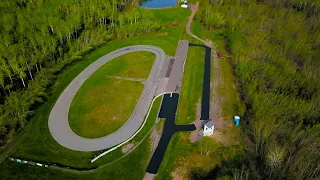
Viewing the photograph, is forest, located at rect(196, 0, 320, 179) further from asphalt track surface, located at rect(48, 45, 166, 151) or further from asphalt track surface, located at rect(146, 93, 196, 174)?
asphalt track surface, located at rect(48, 45, 166, 151)

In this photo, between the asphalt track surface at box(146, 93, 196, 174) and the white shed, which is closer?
the asphalt track surface at box(146, 93, 196, 174)

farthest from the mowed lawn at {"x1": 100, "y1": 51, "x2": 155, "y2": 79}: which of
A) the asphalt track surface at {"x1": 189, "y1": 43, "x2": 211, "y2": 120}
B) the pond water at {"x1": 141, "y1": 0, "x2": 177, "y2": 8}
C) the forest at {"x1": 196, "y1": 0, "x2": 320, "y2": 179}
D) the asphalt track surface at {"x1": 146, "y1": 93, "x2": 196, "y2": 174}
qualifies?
the pond water at {"x1": 141, "y1": 0, "x2": 177, "y2": 8}

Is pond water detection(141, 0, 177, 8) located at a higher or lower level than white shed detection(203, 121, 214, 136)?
higher

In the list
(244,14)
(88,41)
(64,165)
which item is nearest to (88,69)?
(88,41)

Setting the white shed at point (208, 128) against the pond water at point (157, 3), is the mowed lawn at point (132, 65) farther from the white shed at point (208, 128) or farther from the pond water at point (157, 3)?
the pond water at point (157, 3)

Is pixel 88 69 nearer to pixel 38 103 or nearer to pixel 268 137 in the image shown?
pixel 38 103

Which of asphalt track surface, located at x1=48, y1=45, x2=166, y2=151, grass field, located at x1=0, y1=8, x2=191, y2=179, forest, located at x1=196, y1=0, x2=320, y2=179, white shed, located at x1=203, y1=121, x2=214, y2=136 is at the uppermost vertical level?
forest, located at x1=196, y1=0, x2=320, y2=179
